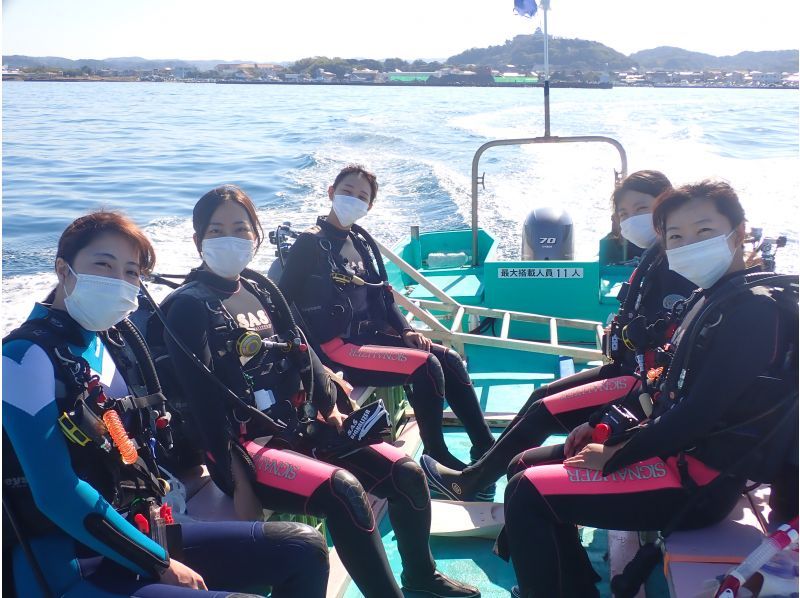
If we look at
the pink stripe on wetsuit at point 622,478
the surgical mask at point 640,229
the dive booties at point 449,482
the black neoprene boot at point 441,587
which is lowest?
the black neoprene boot at point 441,587

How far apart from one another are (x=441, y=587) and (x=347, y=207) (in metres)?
1.65

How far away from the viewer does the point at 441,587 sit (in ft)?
7.62

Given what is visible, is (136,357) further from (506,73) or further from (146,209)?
(506,73)

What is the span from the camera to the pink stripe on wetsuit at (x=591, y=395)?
257 centimetres

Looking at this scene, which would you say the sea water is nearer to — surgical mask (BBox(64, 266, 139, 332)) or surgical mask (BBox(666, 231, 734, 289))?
surgical mask (BBox(666, 231, 734, 289))

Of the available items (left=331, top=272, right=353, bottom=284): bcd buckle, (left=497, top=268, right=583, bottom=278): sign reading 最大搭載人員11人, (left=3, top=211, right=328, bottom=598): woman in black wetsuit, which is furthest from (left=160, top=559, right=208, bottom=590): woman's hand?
(left=497, top=268, right=583, bottom=278): sign reading 最大搭載人員11人

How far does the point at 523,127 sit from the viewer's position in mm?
18609

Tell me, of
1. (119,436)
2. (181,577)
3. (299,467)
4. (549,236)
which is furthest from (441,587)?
(549,236)

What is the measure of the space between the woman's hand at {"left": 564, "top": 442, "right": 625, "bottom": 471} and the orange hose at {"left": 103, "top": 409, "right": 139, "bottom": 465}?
1.10m

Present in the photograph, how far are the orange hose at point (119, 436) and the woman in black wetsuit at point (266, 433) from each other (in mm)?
435

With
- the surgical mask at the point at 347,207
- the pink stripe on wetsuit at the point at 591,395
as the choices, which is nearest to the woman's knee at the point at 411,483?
the pink stripe on wetsuit at the point at 591,395

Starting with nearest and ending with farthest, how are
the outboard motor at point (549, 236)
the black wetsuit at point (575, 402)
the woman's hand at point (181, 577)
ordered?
the woman's hand at point (181, 577), the black wetsuit at point (575, 402), the outboard motor at point (549, 236)

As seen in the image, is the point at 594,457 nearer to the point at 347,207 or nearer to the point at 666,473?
the point at 666,473

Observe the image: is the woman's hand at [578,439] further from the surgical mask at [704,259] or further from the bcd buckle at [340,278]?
the bcd buckle at [340,278]
